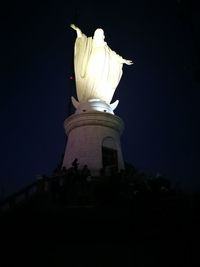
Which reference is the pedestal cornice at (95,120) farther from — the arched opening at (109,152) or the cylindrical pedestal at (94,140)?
the arched opening at (109,152)

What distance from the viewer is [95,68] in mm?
17766

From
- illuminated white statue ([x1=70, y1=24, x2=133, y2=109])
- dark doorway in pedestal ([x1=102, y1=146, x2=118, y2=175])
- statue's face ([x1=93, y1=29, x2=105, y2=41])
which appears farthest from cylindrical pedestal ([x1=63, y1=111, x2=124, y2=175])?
statue's face ([x1=93, y1=29, x2=105, y2=41])

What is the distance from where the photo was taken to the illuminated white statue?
696 inches

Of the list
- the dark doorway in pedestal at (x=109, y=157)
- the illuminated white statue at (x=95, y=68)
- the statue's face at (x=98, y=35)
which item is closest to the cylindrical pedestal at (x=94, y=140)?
the dark doorway in pedestal at (x=109, y=157)

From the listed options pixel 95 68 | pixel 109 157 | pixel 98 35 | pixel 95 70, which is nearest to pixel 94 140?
pixel 109 157

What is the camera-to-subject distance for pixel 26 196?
1033 cm

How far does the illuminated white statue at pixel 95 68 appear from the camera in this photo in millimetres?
17688

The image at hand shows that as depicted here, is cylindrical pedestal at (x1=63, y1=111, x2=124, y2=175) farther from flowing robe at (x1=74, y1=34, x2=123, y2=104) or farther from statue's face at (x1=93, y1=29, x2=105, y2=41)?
statue's face at (x1=93, y1=29, x2=105, y2=41)

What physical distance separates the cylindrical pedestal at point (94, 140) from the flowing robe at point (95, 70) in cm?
187

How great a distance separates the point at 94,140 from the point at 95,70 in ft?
14.3

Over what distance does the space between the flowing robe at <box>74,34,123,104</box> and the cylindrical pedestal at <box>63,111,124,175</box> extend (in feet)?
6.13

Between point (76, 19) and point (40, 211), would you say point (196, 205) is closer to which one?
point (40, 211)

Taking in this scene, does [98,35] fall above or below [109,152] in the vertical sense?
above

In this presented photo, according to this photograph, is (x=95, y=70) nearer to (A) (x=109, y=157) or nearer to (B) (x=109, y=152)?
(B) (x=109, y=152)
